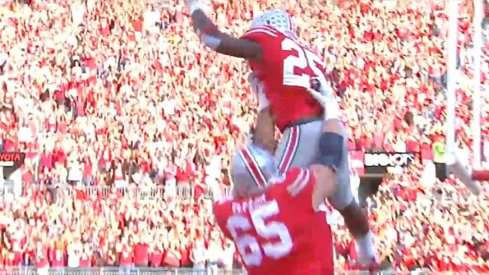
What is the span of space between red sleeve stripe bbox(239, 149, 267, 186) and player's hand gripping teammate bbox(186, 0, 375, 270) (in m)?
0.81

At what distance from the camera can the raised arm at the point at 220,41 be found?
16.8 ft

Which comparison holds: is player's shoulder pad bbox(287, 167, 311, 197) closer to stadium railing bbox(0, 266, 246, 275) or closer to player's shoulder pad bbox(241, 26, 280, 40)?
player's shoulder pad bbox(241, 26, 280, 40)

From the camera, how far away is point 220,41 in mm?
5125

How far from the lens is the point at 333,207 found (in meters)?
5.59

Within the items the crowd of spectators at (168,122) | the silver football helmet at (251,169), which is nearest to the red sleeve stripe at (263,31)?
the silver football helmet at (251,169)

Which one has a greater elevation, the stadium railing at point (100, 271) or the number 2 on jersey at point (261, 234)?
the number 2 on jersey at point (261, 234)

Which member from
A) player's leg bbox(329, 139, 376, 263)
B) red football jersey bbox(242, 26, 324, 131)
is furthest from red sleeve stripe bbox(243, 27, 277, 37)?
player's leg bbox(329, 139, 376, 263)

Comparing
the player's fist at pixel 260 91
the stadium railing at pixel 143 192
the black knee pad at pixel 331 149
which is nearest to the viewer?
the black knee pad at pixel 331 149

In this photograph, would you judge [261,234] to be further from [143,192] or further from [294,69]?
[143,192]

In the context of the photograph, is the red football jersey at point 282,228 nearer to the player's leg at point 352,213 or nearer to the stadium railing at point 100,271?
the player's leg at point 352,213

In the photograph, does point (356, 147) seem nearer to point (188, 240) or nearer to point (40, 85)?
point (188, 240)

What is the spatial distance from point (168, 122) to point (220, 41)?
10.9m

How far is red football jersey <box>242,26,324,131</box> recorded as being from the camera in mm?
5316

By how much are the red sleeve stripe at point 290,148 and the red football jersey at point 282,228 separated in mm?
1290
